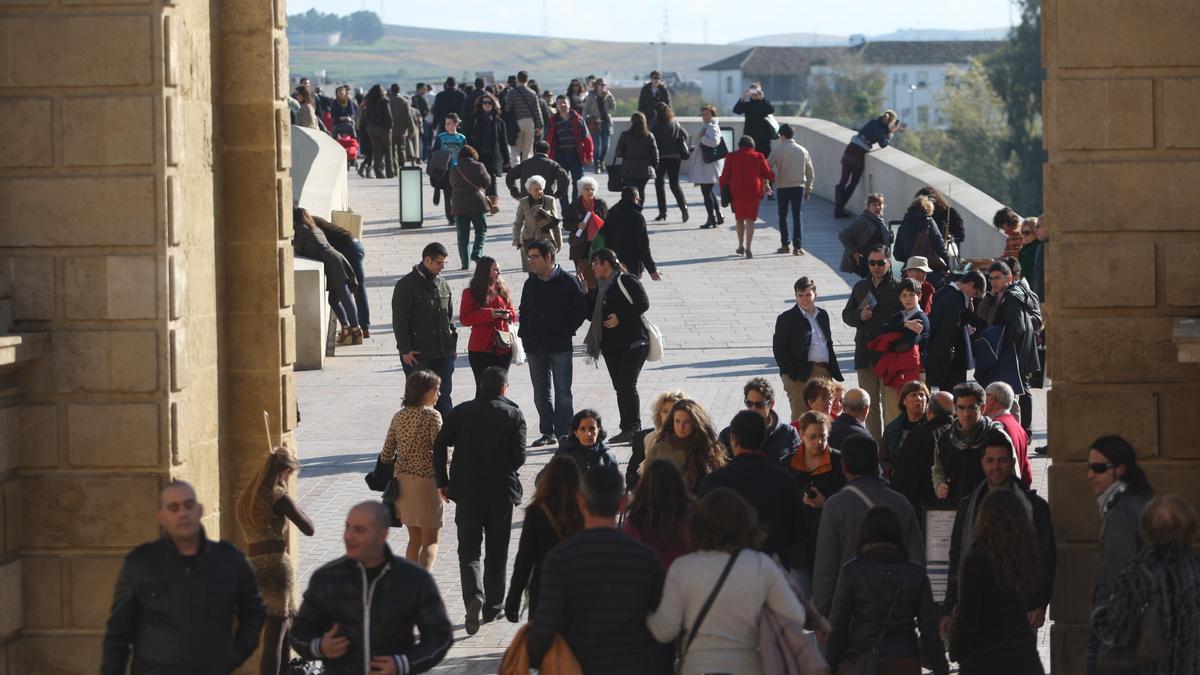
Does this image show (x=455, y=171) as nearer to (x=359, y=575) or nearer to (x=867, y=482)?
(x=867, y=482)

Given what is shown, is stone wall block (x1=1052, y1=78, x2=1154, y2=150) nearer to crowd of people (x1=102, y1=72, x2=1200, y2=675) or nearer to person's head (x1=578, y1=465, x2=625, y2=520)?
crowd of people (x1=102, y1=72, x2=1200, y2=675)

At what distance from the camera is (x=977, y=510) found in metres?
9.01

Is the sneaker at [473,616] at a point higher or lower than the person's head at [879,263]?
lower

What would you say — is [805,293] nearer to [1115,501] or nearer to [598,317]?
[598,317]

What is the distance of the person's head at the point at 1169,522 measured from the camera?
25.6 feet

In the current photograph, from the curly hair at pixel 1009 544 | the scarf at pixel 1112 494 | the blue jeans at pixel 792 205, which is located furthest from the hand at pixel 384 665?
the blue jeans at pixel 792 205

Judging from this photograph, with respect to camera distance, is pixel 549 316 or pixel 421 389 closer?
pixel 421 389

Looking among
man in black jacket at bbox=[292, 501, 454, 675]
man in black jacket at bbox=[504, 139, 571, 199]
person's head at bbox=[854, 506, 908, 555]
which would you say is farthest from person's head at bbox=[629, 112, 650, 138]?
man in black jacket at bbox=[292, 501, 454, 675]

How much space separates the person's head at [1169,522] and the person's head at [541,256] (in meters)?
7.82

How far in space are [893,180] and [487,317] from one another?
42.6 feet

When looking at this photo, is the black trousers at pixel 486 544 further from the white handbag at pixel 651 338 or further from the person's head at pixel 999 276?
the person's head at pixel 999 276

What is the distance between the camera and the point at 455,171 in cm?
2458

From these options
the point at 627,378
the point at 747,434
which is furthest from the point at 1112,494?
the point at 627,378

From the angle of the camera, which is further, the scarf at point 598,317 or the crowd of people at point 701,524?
the scarf at point 598,317
